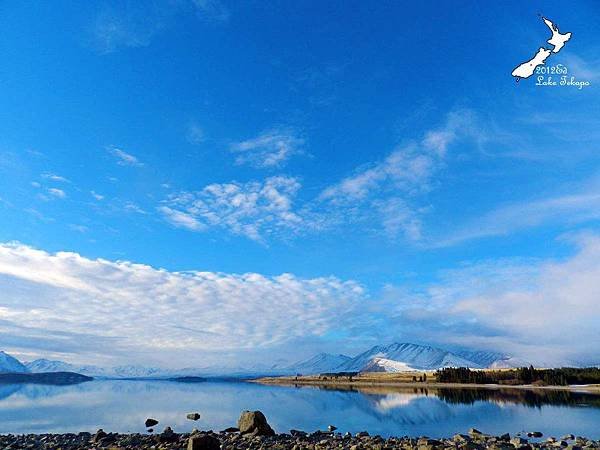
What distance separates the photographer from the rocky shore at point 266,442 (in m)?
27.6

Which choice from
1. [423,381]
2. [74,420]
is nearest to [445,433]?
[74,420]

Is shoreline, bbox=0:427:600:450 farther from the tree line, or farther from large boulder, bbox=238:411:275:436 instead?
the tree line

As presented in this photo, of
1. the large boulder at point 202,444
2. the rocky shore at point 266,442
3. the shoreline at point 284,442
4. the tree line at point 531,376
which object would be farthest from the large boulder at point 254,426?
the tree line at point 531,376

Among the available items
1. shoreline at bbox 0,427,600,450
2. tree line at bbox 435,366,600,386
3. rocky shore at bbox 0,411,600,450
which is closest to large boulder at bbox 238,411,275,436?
rocky shore at bbox 0,411,600,450

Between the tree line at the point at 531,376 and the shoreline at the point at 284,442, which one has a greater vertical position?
the shoreline at the point at 284,442

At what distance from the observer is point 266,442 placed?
32250 mm

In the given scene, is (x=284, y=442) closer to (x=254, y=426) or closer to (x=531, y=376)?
(x=254, y=426)

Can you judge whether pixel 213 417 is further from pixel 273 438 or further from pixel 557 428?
pixel 557 428

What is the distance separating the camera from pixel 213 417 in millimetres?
56875

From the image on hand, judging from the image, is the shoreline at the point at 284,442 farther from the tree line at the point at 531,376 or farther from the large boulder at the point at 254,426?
the tree line at the point at 531,376

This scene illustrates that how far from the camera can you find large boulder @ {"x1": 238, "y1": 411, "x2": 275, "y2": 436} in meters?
36.8

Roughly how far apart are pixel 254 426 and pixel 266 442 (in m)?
5.49

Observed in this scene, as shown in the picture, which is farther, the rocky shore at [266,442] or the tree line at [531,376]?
the tree line at [531,376]

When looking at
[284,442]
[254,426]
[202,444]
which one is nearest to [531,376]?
[254,426]
